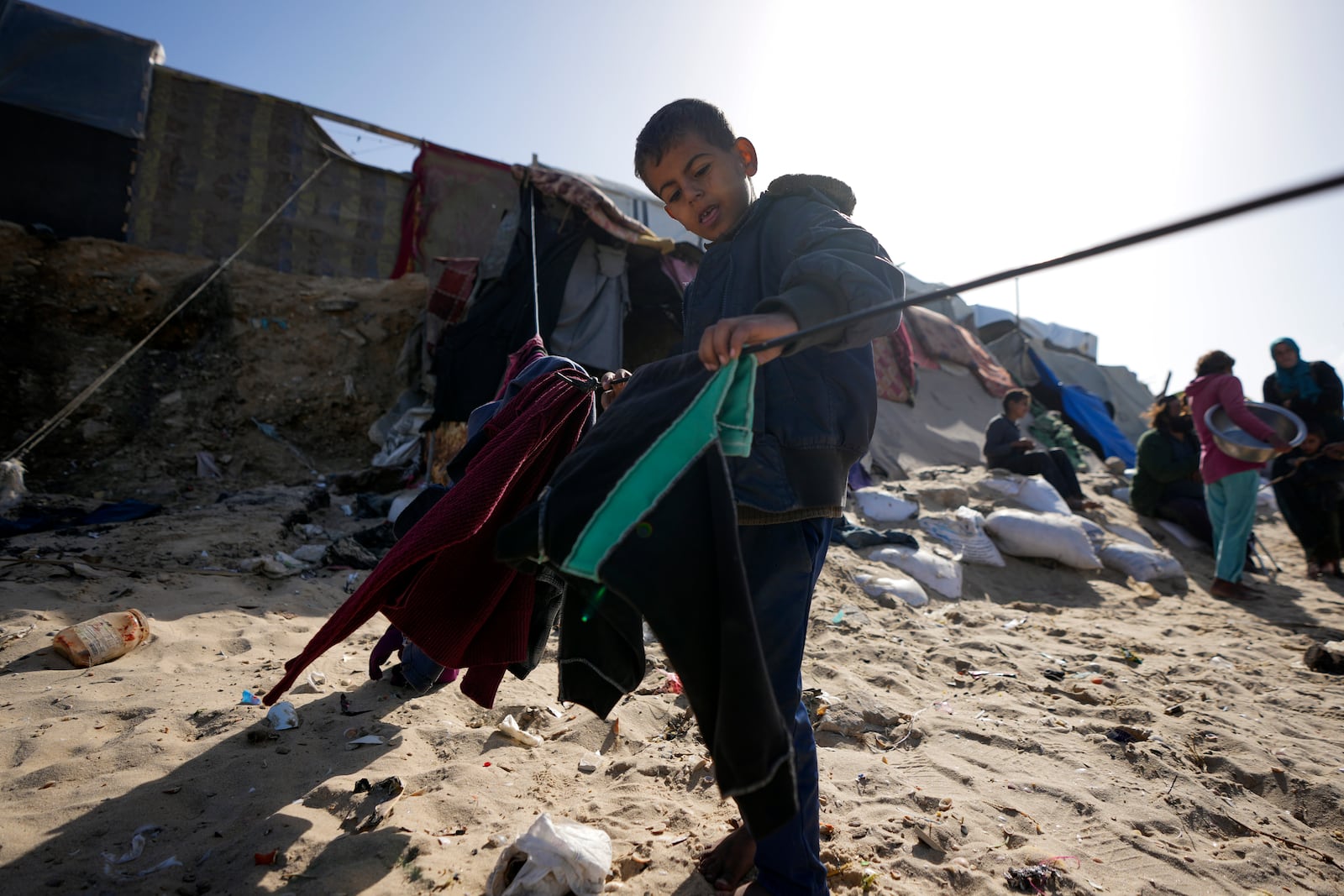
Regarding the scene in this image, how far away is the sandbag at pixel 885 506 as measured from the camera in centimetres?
499

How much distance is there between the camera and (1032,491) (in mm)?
5250

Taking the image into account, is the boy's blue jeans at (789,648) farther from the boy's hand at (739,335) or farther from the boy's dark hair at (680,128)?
the boy's dark hair at (680,128)

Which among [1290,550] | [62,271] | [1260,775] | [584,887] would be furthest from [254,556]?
[1290,550]

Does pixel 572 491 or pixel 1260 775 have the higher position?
pixel 572 491

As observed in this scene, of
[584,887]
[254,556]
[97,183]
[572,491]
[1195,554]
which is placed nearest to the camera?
[572,491]

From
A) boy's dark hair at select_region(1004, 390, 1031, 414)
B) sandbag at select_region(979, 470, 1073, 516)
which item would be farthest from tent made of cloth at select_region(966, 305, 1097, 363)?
sandbag at select_region(979, 470, 1073, 516)

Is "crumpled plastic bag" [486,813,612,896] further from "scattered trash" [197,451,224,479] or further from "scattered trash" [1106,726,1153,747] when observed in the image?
"scattered trash" [197,451,224,479]

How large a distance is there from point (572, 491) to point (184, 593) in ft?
9.23

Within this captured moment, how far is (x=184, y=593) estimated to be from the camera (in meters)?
2.93

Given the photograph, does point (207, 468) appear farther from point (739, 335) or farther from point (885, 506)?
point (739, 335)

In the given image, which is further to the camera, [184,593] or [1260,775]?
[184,593]

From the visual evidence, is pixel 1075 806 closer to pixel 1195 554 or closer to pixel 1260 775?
pixel 1260 775

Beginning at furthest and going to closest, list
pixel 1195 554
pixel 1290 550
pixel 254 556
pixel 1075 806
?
pixel 1290 550, pixel 1195 554, pixel 254 556, pixel 1075 806

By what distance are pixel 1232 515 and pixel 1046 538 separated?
1.18 m
